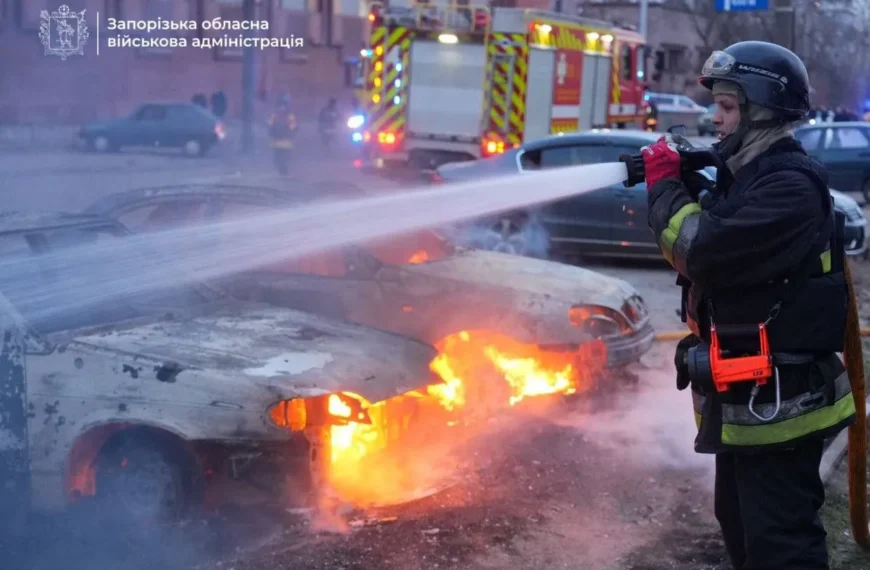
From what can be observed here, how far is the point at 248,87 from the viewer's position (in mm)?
25844

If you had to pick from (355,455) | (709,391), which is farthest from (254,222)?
(709,391)

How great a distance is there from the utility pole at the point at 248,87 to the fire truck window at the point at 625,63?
9225 mm

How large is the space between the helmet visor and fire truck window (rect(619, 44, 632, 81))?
690 inches

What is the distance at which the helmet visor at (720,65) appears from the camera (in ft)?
10.2

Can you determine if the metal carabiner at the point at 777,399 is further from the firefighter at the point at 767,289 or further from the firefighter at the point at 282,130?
the firefighter at the point at 282,130

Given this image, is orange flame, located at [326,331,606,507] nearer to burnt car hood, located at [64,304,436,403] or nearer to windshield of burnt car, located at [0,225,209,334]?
burnt car hood, located at [64,304,436,403]

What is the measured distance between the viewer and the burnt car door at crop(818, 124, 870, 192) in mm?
18406

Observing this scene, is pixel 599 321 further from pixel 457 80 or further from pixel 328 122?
pixel 328 122

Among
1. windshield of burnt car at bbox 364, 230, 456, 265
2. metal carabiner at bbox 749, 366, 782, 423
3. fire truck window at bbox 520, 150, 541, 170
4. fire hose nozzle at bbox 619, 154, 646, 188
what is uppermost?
fire hose nozzle at bbox 619, 154, 646, 188

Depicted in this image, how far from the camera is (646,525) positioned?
190 inches

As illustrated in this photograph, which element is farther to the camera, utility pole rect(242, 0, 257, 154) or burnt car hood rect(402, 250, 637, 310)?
utility pole rect(242, 0, 257, 154)

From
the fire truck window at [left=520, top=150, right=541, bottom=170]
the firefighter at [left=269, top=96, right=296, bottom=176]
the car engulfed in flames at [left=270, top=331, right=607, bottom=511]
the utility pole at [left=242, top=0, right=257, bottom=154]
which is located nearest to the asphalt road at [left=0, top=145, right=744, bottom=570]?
the car engulfed in flames at [left=270, top=331, right=607, bottom=511]

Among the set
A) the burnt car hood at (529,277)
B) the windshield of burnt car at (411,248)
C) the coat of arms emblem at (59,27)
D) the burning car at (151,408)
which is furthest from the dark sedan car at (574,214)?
the coat of arms emblem at (59,27)

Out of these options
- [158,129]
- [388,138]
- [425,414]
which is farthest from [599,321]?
[158,129]
